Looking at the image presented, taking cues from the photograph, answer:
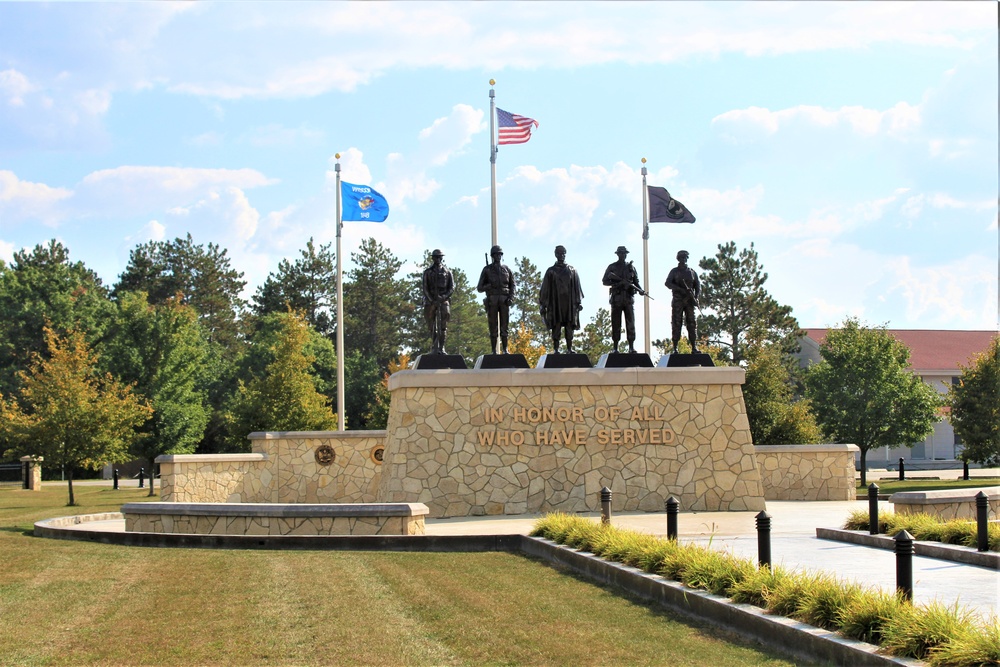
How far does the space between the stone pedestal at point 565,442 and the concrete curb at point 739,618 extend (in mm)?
8066

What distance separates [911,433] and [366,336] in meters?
36.0

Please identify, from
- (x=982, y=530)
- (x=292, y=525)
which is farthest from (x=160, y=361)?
(x=982, y=530)

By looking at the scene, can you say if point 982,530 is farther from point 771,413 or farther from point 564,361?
point 771,413

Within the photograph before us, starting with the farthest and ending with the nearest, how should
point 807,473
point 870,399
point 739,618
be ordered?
point 870,399, point 807,473, point 739,618

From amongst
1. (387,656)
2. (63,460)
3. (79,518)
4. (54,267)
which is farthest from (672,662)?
(54,267)

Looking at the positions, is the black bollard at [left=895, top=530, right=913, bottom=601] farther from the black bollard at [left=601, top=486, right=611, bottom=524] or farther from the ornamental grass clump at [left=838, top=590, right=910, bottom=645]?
the black bollard at [left=601, top=486, right=611, bottom=524]

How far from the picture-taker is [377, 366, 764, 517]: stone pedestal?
2158 cm

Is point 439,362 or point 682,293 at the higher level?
point 682,293

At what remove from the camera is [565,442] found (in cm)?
2183

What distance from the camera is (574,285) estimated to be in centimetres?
2252

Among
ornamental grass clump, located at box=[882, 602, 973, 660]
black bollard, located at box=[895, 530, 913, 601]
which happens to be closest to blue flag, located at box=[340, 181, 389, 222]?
black bollard, located at box=[895, 530, 913, 601]

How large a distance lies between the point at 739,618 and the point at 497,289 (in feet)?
44.6

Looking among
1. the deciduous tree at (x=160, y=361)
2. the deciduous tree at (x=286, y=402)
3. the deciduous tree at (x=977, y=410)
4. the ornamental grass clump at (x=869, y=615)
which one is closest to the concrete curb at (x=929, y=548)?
the ornamental grass clump at (x=869, y=615)

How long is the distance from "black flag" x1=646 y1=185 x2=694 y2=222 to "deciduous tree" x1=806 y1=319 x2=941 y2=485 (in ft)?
62.0
